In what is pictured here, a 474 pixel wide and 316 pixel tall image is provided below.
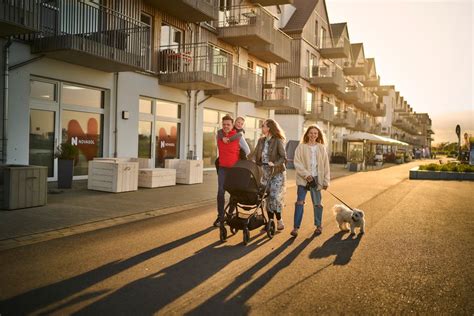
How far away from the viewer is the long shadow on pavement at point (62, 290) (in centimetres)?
369

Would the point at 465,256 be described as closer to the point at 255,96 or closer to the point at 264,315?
the point at 264,315

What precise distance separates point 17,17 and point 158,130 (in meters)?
7.94

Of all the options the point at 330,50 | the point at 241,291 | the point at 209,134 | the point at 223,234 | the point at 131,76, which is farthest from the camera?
the point at 330,50

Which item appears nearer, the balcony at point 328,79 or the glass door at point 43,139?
the glass door at point 43,139

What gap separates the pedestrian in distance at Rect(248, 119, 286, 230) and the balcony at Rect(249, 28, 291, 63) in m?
15.9

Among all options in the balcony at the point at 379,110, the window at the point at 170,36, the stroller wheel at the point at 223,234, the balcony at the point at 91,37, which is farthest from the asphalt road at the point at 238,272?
the balcony at the point at 379,110

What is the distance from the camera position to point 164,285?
Result: 4.38 meters

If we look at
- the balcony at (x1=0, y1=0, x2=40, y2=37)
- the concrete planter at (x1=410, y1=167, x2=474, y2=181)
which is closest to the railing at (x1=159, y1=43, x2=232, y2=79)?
the balcony at (x1=0, y1=0, x2=40, y2=37)

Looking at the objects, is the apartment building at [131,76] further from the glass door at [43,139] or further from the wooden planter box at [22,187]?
the wooden planter box at [22,187]

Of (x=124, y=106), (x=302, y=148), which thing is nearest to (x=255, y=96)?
(x=124, y=106)

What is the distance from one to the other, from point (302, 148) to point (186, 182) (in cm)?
809

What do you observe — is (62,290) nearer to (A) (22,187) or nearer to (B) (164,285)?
(B) (164,285)

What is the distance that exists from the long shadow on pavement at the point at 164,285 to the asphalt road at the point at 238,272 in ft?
0.04

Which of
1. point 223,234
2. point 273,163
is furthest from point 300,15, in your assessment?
point 223,234
